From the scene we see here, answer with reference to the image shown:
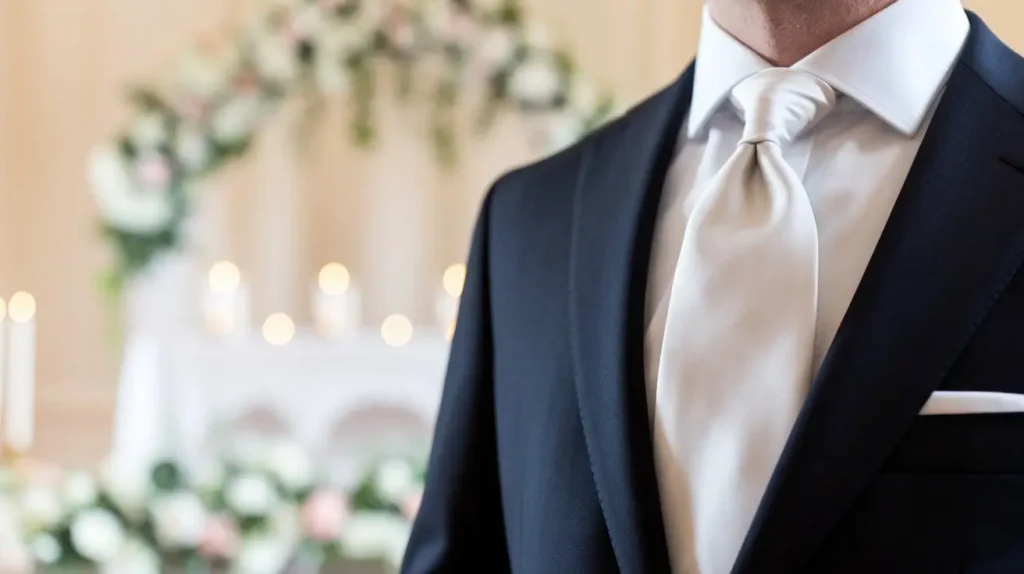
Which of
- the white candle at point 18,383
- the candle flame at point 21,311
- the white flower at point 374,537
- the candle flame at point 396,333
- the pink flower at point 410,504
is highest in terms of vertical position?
the candle flame at point 21,311

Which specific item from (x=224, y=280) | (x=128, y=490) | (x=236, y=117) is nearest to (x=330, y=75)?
Result: (x=236, y=117)

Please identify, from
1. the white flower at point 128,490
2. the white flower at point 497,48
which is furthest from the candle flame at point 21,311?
the white flower at point 497,48

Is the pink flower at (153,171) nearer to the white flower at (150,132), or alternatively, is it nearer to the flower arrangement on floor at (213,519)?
the white flower at (150,132)

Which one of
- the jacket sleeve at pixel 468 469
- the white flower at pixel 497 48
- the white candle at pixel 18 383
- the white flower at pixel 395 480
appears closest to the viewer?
the jacket sleeve at pixel 468 469

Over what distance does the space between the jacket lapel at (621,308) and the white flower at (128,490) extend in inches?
61.3

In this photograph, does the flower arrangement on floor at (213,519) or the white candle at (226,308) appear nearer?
the flower arrangement on floor at (213,519)

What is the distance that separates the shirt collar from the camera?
91 cm

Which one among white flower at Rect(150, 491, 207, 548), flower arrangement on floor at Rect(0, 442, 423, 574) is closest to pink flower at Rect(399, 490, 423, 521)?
flower arrangement on floor at Rect(0, 442, 423, 574)

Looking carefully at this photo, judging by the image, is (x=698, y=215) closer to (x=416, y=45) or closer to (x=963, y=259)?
(x=963, y=259)

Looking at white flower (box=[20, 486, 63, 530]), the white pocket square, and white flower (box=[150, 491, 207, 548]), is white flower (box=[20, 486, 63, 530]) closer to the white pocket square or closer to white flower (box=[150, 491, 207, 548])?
white flower (box=[150, 491, 207, 548])

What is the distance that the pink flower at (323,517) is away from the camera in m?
A: 2.30

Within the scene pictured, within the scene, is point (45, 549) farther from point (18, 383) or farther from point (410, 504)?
point (410, 504)

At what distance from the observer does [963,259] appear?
0.82 metres

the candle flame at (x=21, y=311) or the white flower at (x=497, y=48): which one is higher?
the white flower at (x=497, y=48)
